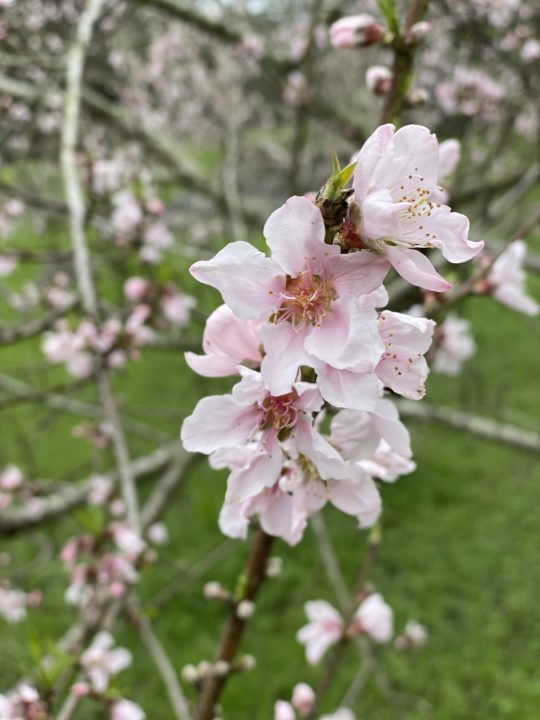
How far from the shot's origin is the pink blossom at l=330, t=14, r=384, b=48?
3.52 ft

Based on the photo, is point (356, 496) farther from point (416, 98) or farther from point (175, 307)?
point (175, 307)

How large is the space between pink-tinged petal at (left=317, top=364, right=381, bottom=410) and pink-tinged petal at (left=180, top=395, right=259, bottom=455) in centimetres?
11

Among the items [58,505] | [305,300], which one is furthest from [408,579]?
[305,300]

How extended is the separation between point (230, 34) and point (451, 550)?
3.18 m

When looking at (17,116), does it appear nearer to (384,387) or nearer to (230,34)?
(230,34)

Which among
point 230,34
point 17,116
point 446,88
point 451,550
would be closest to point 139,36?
point 17,116

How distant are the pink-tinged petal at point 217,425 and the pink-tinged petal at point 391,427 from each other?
0.12 m

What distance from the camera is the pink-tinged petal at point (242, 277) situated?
22.1 inches

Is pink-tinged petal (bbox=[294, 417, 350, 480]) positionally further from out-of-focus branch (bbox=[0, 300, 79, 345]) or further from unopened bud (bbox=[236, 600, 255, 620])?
out-of-focus branch (bbox=[0, 300, 79, 345])

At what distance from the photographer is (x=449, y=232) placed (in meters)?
0.57

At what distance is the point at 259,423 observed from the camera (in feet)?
2.12

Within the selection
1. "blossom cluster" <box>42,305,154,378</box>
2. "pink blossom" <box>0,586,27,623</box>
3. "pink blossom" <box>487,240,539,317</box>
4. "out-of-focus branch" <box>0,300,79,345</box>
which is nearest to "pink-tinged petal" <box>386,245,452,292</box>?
"pink blossom" <box>487,240,539,317</box>

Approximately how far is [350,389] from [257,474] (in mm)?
155

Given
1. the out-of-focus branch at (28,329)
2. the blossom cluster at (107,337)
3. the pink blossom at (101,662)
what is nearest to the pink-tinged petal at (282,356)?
the pink blossom at (101,662)
